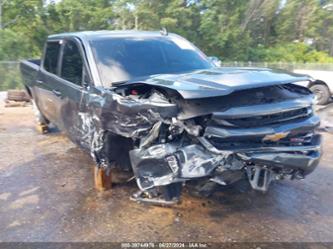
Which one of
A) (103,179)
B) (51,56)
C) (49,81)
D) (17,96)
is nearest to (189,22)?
(17,96)

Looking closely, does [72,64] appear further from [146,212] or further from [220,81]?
[220,81]

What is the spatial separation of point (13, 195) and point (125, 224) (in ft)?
5.07

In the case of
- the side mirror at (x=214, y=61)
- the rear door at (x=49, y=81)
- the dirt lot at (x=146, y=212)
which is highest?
the side mirror at (x=214, y=61)

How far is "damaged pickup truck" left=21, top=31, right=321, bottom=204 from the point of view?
3094 millimetres

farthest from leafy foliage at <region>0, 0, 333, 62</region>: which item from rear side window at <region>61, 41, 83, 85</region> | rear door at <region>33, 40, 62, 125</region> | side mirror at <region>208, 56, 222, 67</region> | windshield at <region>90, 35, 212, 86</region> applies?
windshield at <region>90, 35, 212, 86</region>

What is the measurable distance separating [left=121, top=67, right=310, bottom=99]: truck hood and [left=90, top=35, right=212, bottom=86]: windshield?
2.52ft

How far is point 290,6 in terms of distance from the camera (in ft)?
136

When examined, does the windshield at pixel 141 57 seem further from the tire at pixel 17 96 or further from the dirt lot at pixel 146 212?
the tire at pixel 17 96

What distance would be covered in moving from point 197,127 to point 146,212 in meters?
1.21

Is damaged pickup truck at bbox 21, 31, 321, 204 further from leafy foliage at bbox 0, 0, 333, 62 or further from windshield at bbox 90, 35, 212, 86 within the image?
leafy foliage at bbox 0, 0, 333, 62

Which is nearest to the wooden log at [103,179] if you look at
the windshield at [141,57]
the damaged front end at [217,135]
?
the damaged front end at [217,135]

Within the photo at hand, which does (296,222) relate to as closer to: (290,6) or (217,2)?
(217,2)

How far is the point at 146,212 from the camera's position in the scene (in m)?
Answer: 3.85

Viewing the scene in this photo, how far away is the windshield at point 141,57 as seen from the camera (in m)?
4.28
